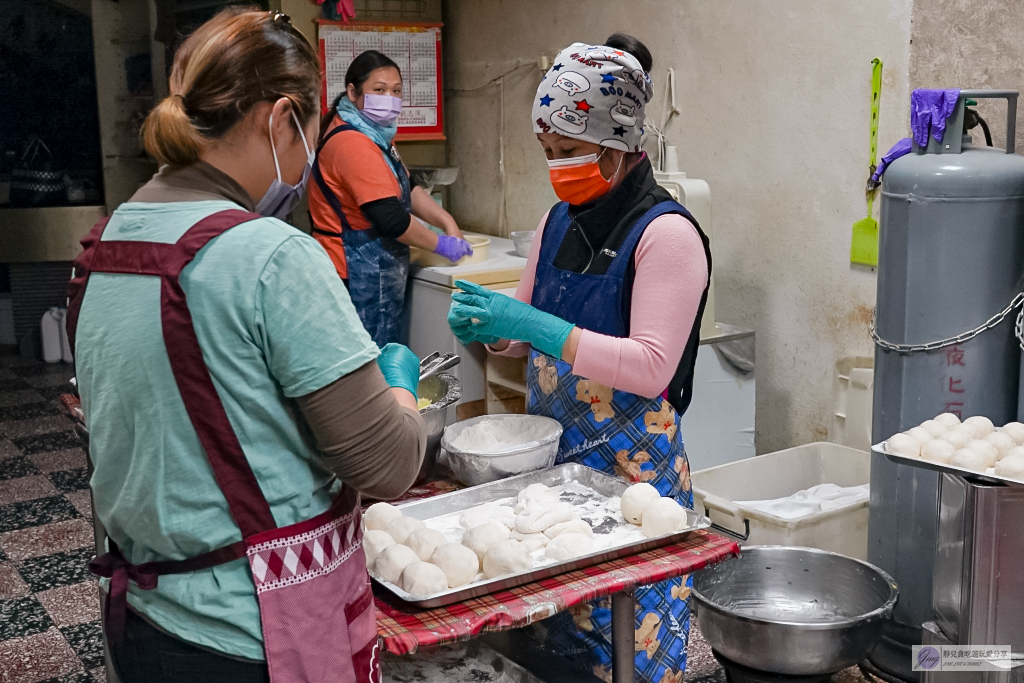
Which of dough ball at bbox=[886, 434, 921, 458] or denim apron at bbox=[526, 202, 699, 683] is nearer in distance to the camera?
denim apron at bbox=[526, 202, 699, 683]

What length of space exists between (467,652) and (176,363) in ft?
3.38

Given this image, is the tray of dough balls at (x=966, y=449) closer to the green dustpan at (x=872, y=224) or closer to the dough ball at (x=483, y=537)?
the dough ball at (x=483, y=537)

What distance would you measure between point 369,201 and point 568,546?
258 cm

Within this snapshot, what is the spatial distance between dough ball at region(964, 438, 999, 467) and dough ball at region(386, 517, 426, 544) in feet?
3.96

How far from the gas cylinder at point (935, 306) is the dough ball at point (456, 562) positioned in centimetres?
144

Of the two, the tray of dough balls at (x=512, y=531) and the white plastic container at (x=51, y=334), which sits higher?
the tray of dough balls at (x=512, y=531)

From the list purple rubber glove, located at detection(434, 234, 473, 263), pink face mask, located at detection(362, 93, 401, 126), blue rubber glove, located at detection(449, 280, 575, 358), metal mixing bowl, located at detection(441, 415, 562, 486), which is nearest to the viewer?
metal mixing bowl, located at detection(441, 415, 562, 486)

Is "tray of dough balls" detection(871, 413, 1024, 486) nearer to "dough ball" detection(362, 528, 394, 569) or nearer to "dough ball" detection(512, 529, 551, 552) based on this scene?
"dough ball" detection(512, 529, 551, 552)

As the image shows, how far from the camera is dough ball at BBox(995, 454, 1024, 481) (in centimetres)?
195

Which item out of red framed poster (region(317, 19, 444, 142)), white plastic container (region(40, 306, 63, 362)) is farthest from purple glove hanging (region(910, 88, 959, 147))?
white plastic container (region(40, 306, 63, 362))

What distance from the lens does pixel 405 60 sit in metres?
5.34

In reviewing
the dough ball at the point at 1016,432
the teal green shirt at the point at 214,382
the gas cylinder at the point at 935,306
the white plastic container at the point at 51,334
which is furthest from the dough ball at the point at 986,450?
the white plastic container at the point at 51,334

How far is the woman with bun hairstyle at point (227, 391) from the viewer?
111 centimetres

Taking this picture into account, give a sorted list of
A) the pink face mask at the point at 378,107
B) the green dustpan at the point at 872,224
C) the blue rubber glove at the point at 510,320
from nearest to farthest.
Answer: the blue rubber glove at the point at 510,320, the green dustpan at the point at 872,224, the pink face mask at the point at 378,107
